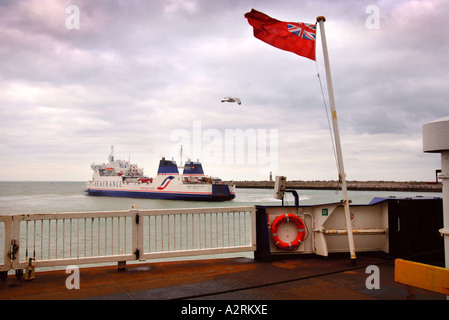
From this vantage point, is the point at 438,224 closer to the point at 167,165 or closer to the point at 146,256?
the point at 146,256

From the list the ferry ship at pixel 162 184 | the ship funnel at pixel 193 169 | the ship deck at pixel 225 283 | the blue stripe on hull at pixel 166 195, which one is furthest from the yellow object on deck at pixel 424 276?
the ship funnel at pixel 193 169

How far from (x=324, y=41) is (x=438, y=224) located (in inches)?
170

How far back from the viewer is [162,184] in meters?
61.3

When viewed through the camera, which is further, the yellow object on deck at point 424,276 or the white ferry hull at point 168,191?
the white ferry hull at point 168,191

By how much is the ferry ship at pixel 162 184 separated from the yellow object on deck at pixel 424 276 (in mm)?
53597

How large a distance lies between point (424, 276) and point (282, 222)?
372 cm

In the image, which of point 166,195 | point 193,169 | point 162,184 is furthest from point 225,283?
point 193,169

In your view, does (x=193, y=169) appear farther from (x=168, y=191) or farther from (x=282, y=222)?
(x=282, y=222)

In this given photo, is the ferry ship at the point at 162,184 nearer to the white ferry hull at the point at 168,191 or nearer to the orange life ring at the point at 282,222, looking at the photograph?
the white ferry hull at the point at 168,191

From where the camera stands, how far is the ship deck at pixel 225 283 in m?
4.53

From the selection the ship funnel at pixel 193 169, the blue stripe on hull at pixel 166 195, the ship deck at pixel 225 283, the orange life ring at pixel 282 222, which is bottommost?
the blue stripe on hull at pixel 166 195

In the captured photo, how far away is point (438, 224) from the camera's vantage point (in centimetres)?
706

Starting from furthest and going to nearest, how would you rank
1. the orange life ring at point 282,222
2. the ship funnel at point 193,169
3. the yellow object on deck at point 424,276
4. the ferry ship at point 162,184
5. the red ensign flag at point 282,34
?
the ship funnel at point 193,169
the ferry ship at point 162,184
the orange life ring at point 282,222
the red ensign flag at point 282,34
the yellow object on deck at point 424,276
